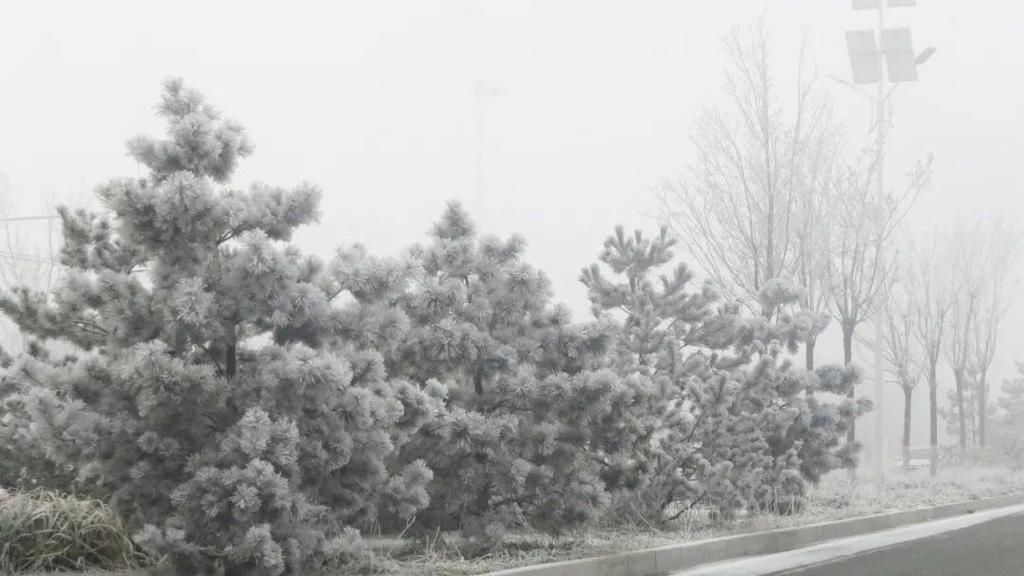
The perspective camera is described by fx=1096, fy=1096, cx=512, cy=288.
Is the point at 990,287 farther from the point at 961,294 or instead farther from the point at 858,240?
the point at 858,240

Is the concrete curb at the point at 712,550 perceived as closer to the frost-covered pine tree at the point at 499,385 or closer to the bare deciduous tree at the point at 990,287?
the frost-covered pine tree at the point at 499,385

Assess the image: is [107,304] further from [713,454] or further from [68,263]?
[713,454]

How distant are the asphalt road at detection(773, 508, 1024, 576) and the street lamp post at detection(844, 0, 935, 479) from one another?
570 cm

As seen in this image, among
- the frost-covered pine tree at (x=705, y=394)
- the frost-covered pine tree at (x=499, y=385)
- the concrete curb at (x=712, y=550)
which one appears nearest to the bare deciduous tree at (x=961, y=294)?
the concrete curb at (x=712, y=550)

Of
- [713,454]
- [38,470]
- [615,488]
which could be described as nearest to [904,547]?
[713,454]

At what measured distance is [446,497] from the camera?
906 centimetres

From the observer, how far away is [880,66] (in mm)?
20203

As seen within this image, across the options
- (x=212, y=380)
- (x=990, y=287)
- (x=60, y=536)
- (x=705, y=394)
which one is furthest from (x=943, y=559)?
(x=990, y=287)

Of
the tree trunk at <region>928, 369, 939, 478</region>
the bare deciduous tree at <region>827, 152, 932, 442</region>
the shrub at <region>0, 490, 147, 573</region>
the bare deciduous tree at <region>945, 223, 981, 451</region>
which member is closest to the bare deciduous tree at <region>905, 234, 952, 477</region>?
the tree trunk at <region>928, 369, 939, 478</region>

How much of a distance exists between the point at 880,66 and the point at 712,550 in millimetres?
12361

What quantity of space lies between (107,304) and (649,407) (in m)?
5.27

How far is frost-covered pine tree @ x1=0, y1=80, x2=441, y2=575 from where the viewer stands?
6.71m

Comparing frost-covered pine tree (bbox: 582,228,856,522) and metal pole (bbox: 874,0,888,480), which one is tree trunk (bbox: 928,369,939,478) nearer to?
metal pole (bbox: 874,0,888,480)

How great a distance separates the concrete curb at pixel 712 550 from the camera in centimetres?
895
